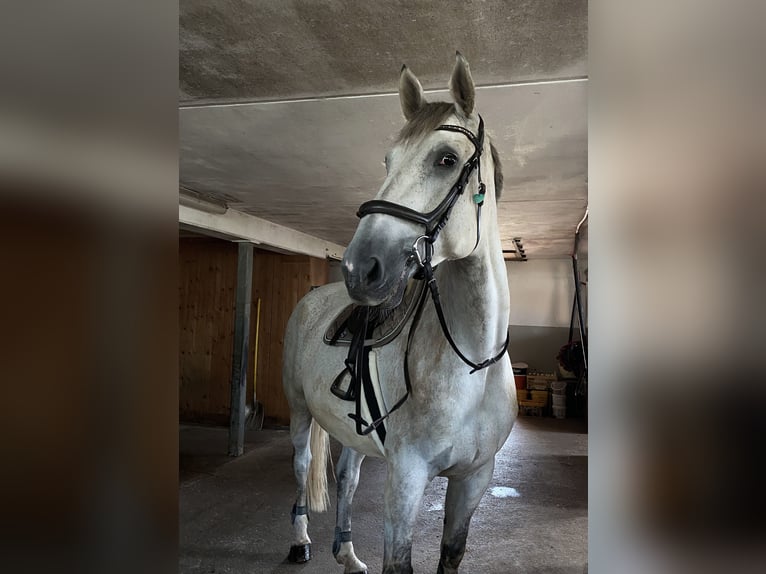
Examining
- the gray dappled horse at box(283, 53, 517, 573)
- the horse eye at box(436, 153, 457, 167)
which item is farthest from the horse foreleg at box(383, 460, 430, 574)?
the horse eye at box(436, 153, 457, 167)

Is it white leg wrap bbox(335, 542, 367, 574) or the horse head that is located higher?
the horse head

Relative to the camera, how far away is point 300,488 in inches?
70.7

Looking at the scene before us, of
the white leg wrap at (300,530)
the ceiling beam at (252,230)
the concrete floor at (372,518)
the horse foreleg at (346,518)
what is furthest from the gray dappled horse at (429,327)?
the ceiling beam at (252,230)

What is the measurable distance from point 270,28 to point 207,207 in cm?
187

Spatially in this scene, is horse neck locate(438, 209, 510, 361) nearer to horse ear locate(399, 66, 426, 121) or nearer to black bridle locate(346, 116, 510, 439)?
black bridle locate(346, 116, 510, 439)

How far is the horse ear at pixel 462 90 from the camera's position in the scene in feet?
2.47

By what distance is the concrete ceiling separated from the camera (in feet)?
2.76

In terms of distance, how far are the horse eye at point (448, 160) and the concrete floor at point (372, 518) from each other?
1762 mm

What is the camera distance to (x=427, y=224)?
677mm
